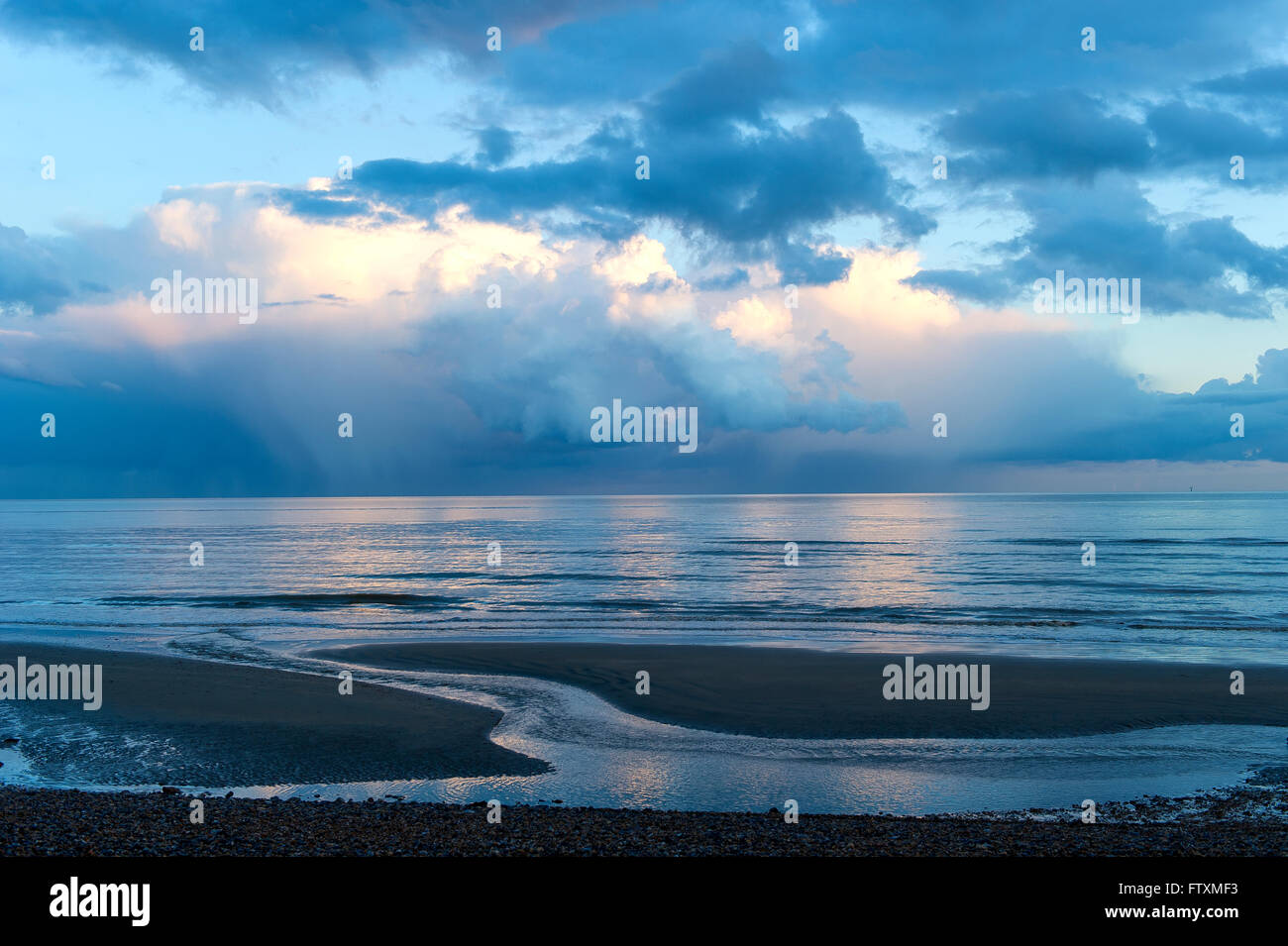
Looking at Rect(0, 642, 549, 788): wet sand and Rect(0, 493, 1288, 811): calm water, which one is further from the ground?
Rect(0, 642, 549, 788): wet sand

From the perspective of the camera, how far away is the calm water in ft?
47.0

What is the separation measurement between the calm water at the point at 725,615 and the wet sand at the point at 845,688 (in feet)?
3.39

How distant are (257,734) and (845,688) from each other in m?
14.1

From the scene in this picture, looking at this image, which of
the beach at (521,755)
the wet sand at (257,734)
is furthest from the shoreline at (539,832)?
the wet sand at (257,734)

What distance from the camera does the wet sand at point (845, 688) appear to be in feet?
60.0

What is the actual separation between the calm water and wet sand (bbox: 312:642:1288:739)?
1.03m

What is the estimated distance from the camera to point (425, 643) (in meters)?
29.6

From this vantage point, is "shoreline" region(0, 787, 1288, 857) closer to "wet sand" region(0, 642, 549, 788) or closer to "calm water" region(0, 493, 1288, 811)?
"calm water" region(0, 493, 1288, 811)

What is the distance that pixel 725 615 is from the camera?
3788 cm
